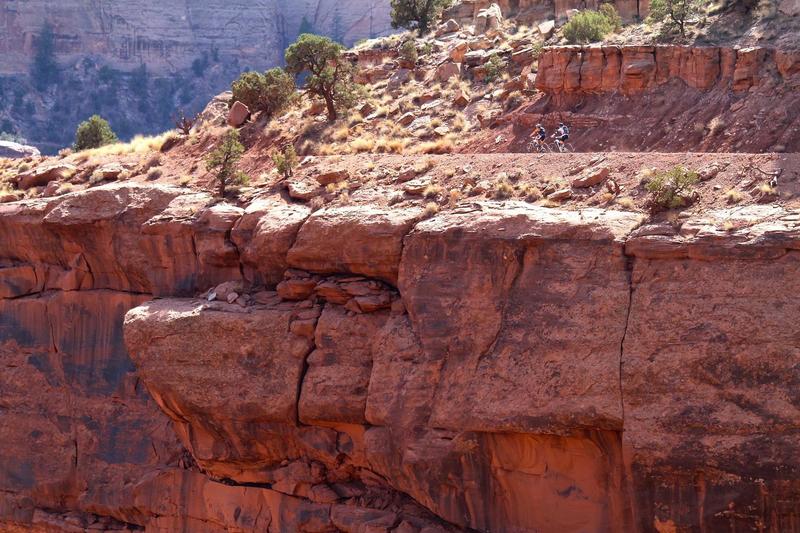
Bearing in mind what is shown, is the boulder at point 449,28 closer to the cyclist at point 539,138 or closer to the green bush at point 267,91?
the green bush at point 267,91

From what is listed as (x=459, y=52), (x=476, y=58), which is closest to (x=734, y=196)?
(x=476, y=58)

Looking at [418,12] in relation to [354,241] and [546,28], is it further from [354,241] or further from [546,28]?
[354,241]

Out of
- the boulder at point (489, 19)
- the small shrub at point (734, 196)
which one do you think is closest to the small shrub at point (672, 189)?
the small shrub at point (734, 196)

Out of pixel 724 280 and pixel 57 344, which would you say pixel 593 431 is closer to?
pixel 724 280

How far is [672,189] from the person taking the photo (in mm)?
17953

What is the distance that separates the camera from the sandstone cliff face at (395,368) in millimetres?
16375

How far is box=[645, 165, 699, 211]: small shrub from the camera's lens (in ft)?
59.0

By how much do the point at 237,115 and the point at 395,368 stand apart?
13.1 metres

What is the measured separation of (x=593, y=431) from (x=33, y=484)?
1453 cm

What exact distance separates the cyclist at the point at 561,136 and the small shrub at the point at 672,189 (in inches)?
266

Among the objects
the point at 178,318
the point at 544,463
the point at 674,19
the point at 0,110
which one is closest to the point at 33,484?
the point at 178,318

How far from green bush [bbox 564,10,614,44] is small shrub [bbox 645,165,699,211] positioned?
11708mm

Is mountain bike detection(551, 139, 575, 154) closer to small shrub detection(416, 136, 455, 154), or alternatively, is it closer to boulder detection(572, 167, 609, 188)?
small shrub detection(416, 136, 455, 154)

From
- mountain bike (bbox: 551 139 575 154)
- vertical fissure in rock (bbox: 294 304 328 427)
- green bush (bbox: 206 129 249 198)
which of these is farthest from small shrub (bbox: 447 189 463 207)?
green bush (bbox: 206 129 249 198)
